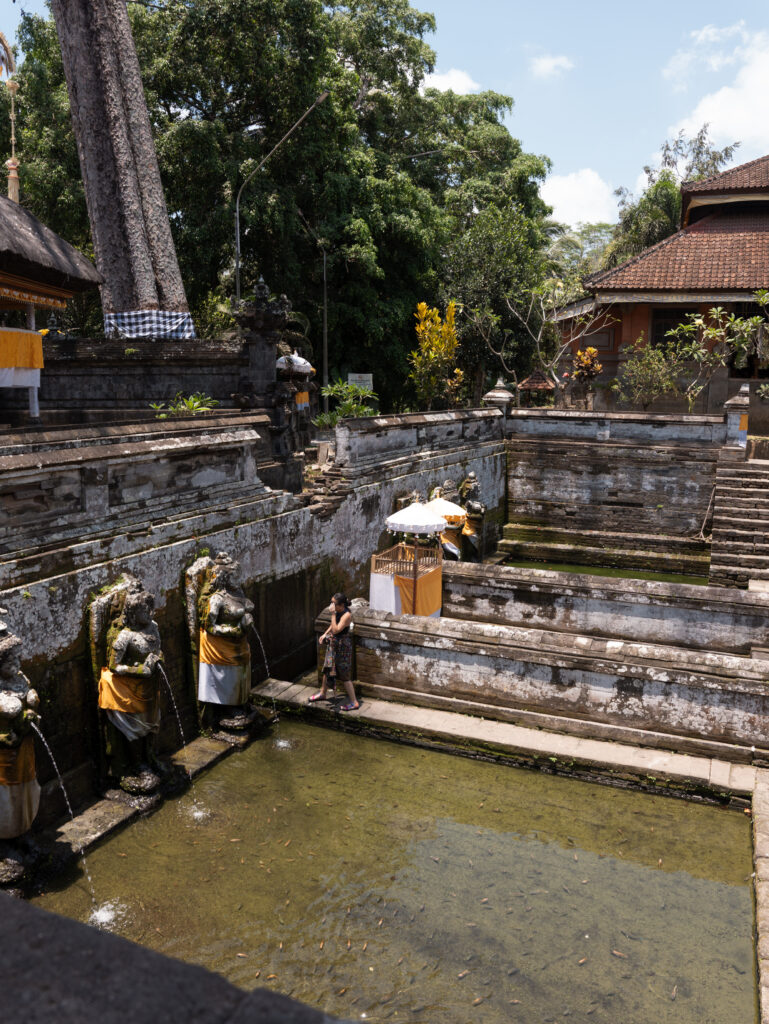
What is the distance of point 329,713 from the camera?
28.6ft

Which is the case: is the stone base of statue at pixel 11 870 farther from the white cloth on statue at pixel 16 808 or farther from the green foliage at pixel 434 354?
the green foliage at pixel 434 354

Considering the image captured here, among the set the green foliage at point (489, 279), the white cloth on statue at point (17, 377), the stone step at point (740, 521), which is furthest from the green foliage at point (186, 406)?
the green foliage at point (489, 279)

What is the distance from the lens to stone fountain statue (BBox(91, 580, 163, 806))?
6781 mm

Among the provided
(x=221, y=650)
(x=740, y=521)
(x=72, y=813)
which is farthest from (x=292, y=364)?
(x=72, y=813)

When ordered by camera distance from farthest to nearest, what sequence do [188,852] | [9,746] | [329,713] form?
[329,713]
[188,852]
[9,746]

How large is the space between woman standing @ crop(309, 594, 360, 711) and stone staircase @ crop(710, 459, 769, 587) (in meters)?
8.62

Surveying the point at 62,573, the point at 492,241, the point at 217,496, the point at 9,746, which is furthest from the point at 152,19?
the point at 9,746

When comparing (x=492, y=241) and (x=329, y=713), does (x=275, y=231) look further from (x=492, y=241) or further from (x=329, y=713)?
(x=329, y=713)

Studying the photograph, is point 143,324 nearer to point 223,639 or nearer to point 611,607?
point 223,639

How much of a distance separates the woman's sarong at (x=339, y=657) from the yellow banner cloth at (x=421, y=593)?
6.68 ft

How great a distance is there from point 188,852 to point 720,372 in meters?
21.1

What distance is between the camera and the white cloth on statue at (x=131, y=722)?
6824mm

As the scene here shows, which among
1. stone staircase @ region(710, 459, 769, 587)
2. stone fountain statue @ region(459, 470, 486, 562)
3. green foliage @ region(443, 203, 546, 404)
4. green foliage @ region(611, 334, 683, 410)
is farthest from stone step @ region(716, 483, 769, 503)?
green foliage @ region(443, 203, 546, 404)

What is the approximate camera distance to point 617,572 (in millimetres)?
17000
